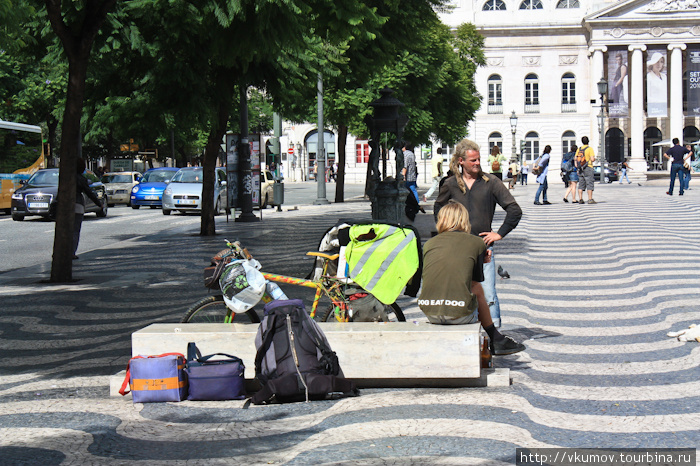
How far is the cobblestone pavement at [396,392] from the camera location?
5.50m

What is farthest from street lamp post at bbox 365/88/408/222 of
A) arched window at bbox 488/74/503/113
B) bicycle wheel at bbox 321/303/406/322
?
arched window at bbox 488/74/503/113

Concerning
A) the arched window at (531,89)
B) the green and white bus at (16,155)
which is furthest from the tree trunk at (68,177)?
the arched window at (531,89)

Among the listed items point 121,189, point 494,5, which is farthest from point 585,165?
point 494,5

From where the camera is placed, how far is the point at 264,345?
22.0 feet

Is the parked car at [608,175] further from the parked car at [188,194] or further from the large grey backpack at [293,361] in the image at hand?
the large grey backpack at [293,361]

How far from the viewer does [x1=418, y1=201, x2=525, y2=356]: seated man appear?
281 inches

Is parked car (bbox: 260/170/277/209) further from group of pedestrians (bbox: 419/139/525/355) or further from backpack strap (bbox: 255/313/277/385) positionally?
backpack strap (bbox: 255/313/277/385)

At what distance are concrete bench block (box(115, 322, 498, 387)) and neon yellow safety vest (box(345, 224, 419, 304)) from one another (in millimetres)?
613

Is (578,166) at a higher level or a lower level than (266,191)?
higher

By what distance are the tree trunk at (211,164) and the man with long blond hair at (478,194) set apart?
11.6 meters

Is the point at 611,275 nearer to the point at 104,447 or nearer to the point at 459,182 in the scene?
the point at 459,182

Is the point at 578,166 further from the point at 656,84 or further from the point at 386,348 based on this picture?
the point at 656,84

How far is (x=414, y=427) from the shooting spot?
5.87m

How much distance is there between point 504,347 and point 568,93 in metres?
78.6
